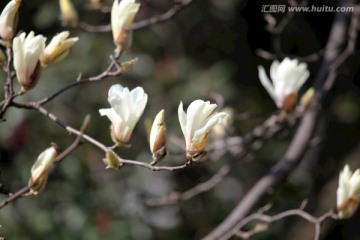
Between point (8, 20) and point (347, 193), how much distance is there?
2.16ft

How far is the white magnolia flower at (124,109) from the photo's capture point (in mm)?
1044

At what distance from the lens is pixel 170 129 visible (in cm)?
257

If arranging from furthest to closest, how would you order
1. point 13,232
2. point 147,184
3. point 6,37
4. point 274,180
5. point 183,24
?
point 183,24 → point 147,184 → point 13,232 → point 274,180 → point 6,37

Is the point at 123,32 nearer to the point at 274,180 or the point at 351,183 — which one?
the point at 351,183

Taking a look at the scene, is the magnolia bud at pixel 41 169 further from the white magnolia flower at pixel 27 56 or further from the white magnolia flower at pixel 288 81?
the white magnolia flower at pixel 288 81

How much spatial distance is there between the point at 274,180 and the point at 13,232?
80cm

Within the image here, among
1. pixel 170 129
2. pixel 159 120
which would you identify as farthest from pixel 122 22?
pixel 170 129

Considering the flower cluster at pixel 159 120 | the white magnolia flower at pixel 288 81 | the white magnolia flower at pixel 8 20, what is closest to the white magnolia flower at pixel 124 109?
the flower cluster at pixel 159 120

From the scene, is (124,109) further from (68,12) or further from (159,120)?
(68,12)

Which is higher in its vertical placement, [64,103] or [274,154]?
[64,103]

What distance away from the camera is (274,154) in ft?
9.21

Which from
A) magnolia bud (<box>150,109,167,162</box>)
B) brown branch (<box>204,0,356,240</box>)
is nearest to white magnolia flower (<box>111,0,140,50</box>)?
magnolia bud (<box>150,109,167,162</box>)

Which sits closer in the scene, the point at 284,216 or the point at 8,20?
the point at 8,20

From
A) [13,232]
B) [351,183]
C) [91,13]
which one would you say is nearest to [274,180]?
[351,183]
